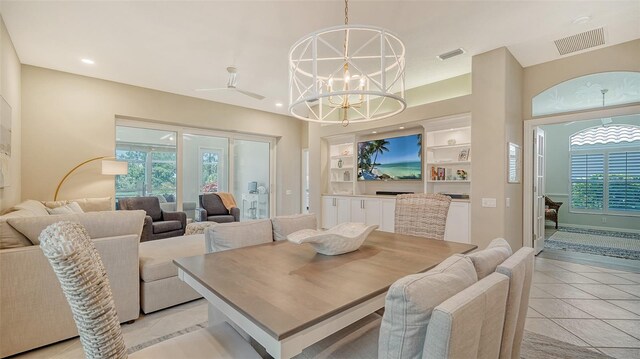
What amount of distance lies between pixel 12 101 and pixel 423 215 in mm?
5102

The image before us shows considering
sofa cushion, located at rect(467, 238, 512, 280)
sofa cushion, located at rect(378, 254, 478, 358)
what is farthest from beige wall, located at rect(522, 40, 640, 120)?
sofa cushion, located at rect(378, 254, 478, 358)

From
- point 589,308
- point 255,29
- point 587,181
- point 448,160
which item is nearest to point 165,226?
point 255,29

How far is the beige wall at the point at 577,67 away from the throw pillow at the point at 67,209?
6.57 m

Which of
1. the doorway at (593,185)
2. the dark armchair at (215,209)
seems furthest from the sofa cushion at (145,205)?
the doorway at (593,185)

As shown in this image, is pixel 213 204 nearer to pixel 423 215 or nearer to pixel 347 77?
pixel 423 215

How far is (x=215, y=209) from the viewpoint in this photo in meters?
5.89

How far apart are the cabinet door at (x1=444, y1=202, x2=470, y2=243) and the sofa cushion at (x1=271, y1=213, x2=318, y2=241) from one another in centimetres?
254

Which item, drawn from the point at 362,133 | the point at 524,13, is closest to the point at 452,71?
the point at 524,13

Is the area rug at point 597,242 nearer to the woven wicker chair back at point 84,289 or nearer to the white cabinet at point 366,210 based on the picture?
the white cabinet at point 366,210

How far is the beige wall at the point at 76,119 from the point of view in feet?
13.5

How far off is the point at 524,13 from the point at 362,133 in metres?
3.36

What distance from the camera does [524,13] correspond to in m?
2.84

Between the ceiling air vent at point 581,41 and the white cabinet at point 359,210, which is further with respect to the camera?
the white cabinet at point 359,210

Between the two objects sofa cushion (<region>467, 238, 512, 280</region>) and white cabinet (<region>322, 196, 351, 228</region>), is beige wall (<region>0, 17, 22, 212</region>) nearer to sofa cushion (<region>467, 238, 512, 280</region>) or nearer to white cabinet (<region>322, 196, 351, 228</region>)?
sofa cushion (<region>467, 238, 512, 280</region>)
